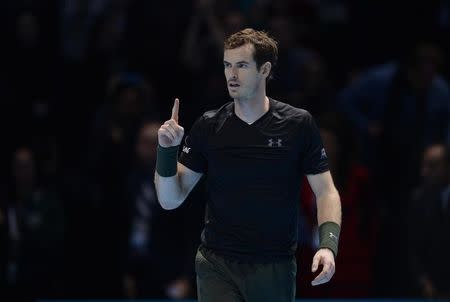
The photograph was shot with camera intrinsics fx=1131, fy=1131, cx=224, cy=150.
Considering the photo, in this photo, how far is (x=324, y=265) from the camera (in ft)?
17.7

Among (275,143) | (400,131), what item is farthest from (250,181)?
(400,131)

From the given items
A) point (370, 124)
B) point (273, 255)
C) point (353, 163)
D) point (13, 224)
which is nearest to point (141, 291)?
point (13, 224)

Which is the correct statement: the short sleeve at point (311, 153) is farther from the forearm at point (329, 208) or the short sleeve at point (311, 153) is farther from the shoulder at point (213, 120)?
the shoulder at point (213, 120)

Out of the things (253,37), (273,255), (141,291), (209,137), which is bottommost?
(141,291)

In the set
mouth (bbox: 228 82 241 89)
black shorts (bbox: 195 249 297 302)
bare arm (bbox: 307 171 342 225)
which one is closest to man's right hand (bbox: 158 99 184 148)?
mouth (bbox: 228 82 241 89)

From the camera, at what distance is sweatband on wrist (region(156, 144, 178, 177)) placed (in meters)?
5.64

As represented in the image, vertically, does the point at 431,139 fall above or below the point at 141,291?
above

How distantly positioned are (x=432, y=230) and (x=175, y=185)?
136 inches

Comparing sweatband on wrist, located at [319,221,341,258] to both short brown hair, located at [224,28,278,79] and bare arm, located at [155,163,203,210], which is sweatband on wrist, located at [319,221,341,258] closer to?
bare arm, located at [155,163,203,210]

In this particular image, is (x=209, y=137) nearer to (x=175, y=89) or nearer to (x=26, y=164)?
(x=26, y=164)

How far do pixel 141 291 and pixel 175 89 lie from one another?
7.09 ft

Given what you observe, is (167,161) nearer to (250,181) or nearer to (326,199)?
(250,181)

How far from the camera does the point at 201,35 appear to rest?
1008cm

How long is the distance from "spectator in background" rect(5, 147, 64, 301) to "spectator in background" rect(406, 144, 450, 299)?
9.15 ft
